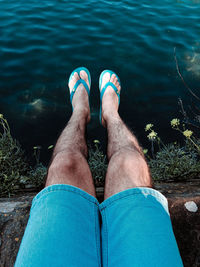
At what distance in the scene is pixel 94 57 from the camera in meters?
3.56

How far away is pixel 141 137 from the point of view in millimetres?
2537

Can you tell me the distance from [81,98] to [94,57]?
4.52 feet

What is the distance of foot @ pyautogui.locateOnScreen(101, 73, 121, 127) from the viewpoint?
7.43 ft

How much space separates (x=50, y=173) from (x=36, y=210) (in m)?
0.33

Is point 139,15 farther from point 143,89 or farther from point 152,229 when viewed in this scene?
point 152,229

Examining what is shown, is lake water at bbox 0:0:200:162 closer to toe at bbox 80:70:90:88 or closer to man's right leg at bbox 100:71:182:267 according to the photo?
toe at bbox 80:70:90:88

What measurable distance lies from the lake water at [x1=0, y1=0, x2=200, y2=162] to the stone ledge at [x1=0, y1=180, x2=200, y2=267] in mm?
1188

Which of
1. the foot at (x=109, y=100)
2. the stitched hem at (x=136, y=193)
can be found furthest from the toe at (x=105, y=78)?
the stitched hem at (x=136, y=193)

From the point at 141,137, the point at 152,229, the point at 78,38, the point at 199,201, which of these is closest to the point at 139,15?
the point at 78,38

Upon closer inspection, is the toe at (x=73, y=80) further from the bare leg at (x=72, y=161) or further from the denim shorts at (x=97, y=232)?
the denim shorts at (x=97, y=232)

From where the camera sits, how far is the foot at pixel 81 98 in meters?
2.28

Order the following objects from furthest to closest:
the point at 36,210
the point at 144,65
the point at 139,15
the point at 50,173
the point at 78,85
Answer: the point at 139,15 → the point at 144,65 → the point at 78,85 → the point at 50,173 → the point at 36,210

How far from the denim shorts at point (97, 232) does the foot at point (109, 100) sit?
133 centimetres

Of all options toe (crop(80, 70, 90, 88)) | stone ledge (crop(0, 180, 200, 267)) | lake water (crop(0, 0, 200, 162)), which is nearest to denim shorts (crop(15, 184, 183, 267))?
stone ledge (crop(0, 180, 200, 267))
